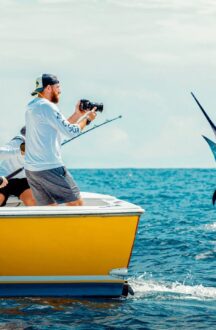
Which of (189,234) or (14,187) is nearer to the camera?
(14,187)

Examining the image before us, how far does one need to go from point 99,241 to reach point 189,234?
7.44 meters

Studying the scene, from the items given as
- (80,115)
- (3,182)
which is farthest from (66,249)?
(80,115)

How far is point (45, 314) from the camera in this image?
7.99 m

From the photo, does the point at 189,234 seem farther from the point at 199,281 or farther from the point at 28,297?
the point at 28,297

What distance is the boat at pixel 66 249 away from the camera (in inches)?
321

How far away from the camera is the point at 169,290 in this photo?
9.44m

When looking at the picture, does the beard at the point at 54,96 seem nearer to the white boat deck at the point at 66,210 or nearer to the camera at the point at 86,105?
the camera at the point at 86,105

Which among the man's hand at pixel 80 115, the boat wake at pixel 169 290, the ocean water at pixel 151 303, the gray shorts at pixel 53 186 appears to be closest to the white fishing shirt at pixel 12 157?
the gray shorts at pixel 53 186

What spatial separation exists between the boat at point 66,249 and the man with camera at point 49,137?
0.76ft

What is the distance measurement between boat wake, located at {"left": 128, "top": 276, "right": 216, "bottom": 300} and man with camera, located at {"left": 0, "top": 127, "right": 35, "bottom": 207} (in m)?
1.52

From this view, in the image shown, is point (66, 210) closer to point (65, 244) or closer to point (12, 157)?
point (65, 244)

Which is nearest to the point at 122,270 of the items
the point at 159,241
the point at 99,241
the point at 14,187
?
the point at 99,241

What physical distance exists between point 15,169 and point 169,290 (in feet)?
6.81

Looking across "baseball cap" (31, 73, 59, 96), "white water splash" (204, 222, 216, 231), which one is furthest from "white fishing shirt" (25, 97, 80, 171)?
"white water splash" (204, 222, 216, 231)
